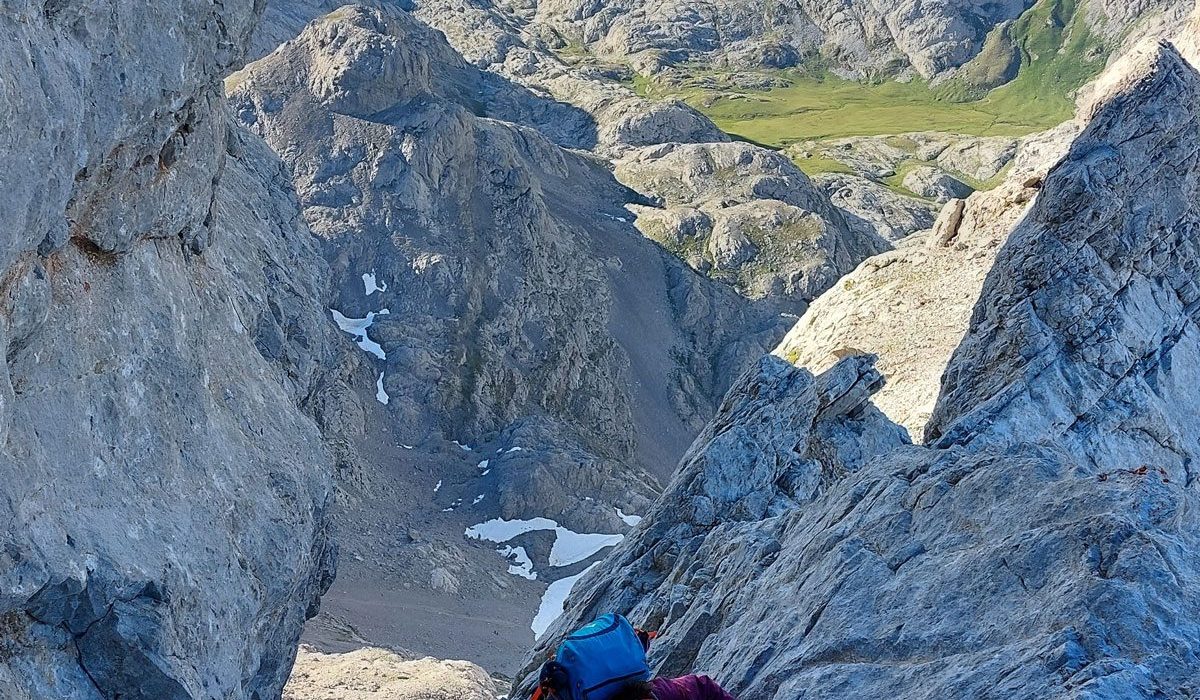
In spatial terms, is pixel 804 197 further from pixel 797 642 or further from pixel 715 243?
pixel 797 642

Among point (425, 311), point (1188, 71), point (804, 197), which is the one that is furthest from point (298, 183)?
point (1188, 71)

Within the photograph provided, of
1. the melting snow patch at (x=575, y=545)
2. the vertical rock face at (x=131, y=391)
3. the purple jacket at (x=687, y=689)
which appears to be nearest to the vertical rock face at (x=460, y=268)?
the melting snow patch at (x=575, y=545)

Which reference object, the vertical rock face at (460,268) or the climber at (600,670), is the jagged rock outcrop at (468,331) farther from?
the climber at (600,670)

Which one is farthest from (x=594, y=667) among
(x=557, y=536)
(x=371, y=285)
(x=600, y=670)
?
(x=371, y=285)

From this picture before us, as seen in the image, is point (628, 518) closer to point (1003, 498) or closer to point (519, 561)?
point (519, 561)

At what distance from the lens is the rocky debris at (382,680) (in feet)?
210

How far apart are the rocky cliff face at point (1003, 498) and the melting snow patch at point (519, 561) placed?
265ft

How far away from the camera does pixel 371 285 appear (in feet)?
478

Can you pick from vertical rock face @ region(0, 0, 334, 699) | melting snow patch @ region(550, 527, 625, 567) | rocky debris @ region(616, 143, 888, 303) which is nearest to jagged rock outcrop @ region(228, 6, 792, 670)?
melting snow patch @ region(550, 527, 625, 567)

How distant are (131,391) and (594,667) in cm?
2913

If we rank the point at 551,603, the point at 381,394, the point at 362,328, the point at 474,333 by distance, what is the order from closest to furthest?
the point at 551,603
the point at 381,394
the point at 362,328
the point at 474,333

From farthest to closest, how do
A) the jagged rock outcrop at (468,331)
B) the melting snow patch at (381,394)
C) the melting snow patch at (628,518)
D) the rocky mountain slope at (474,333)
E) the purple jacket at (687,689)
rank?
the melting snow patch at (381,394) → the melting snow patch at (628,518) → the jagged rock outcrop at (468,331) → the rocky mountain slope at (474,333) → the purple jacket at (687,689)

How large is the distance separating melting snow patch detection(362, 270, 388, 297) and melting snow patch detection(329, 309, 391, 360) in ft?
11.3

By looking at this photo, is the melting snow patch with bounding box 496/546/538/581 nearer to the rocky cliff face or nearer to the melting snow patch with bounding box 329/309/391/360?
the melting snow patch with bounding box 329/309/391/360
